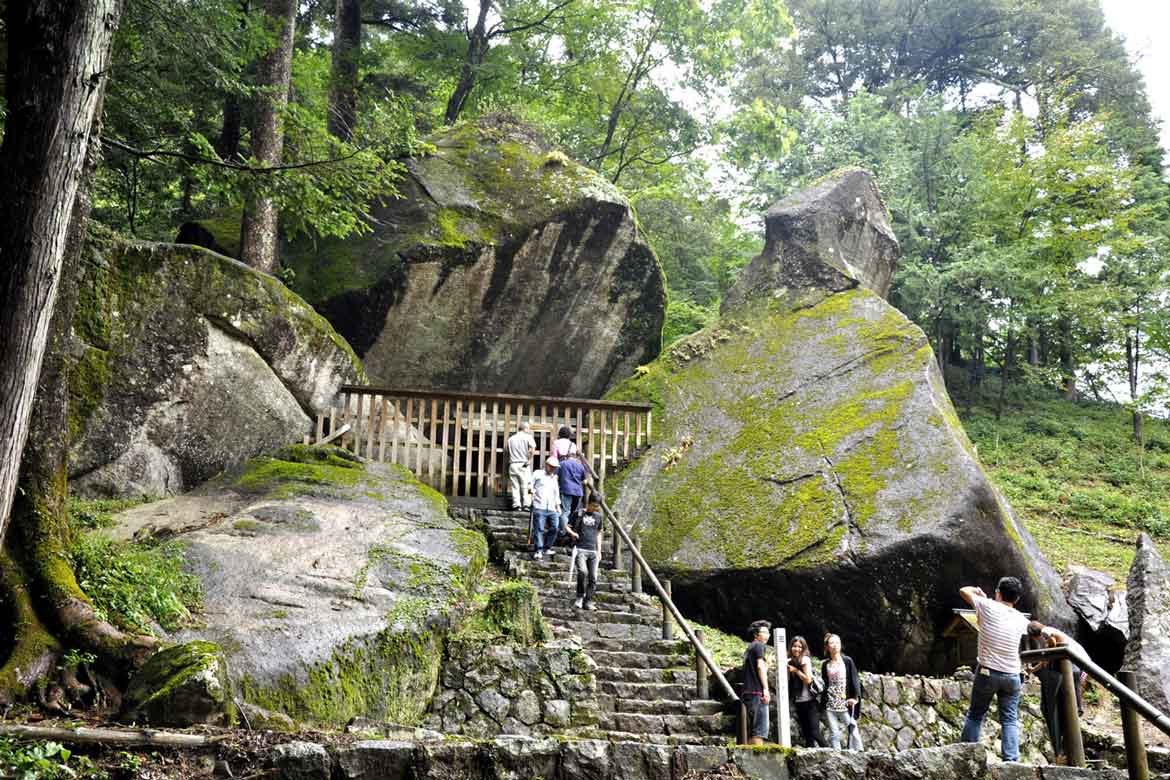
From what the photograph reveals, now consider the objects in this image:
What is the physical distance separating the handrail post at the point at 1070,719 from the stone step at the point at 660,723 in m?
2.91

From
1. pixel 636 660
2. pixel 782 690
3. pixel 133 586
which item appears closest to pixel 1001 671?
pixel 782 690

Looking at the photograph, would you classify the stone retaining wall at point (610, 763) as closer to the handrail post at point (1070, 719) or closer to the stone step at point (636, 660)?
the handrail post at point (1070, 719)

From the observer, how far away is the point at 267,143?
13.8m

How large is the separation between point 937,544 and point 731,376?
456cm

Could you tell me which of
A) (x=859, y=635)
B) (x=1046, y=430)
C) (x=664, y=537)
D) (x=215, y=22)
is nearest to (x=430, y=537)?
(x=664, y=537)

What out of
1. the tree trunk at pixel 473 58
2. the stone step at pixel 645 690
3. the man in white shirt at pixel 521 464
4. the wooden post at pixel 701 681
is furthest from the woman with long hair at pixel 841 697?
the tree trunk at pixel 473 58

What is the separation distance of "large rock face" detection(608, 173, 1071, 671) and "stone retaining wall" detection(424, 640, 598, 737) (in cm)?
360

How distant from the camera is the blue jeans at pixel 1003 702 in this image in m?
6.07

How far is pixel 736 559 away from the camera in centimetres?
1062

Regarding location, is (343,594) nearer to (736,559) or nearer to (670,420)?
(736,559)

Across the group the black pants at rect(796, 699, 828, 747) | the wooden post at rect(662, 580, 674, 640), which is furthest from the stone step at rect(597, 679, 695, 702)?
the black pants at rect(796, 699, 828, 747)

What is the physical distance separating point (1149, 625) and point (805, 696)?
6.83m

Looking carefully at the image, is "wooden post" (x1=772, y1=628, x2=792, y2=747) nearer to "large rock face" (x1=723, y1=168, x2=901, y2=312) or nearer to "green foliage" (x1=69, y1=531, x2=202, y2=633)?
"green foliage" (x1=69, y1=531, x2=202, y2=633)

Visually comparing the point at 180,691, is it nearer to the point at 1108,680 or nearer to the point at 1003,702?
the point at 1108,680
